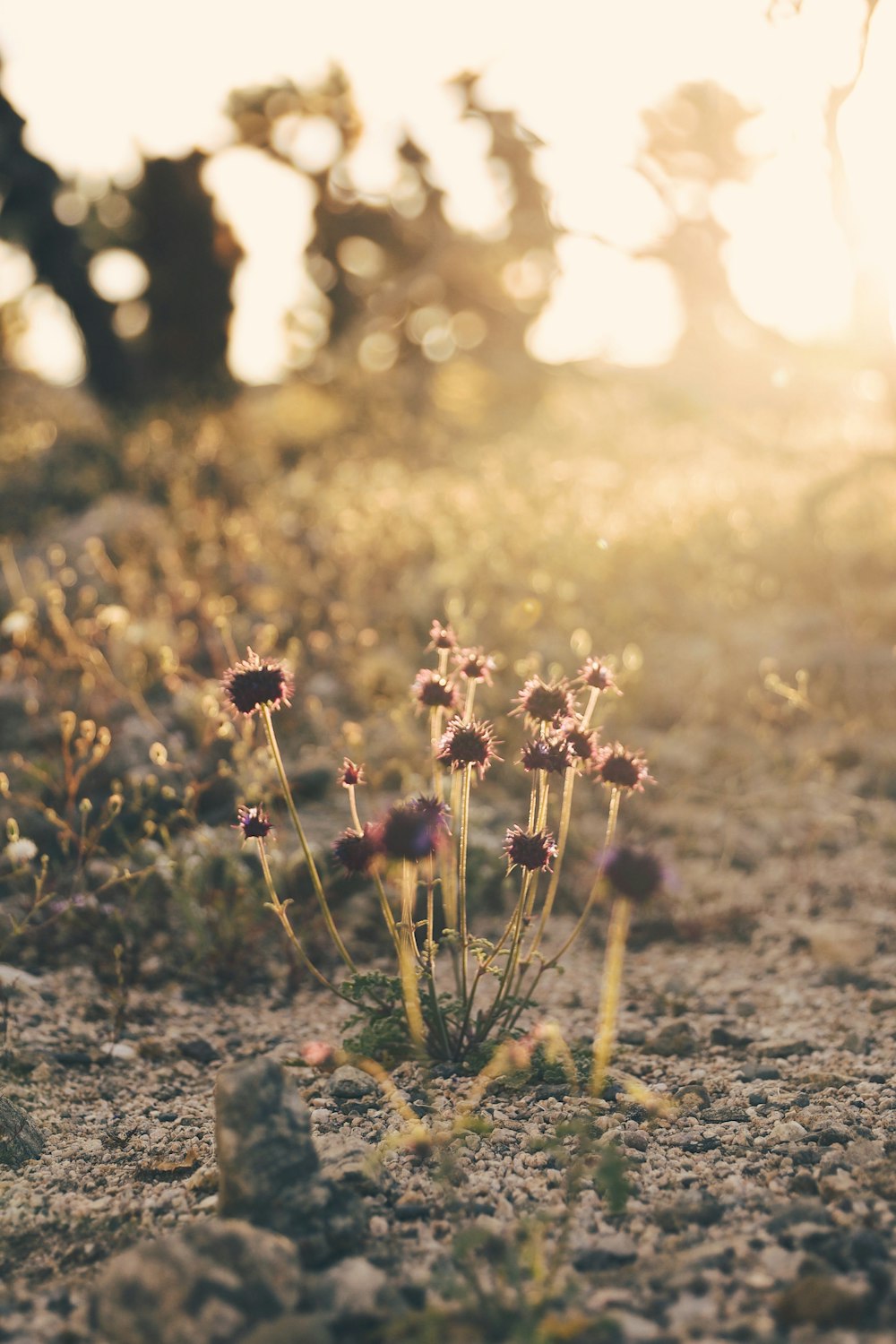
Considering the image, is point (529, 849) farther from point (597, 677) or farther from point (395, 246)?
point (395, 246)

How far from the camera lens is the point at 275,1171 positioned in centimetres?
206

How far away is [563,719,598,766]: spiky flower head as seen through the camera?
2.59 m

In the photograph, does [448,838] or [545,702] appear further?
[448,838]

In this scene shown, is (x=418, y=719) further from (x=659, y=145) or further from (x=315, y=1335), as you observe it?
(x=659, y=145)

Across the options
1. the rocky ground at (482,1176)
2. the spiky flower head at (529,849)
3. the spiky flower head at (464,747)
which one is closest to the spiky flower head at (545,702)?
the spiky flower head at (464,747)

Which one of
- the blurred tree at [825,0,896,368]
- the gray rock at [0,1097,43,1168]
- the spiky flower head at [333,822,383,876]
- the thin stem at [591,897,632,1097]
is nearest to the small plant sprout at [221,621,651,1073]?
the spiky flower head at [333,822,383,876]

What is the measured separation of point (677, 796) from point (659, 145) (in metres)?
6.98

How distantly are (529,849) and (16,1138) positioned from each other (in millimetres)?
1463

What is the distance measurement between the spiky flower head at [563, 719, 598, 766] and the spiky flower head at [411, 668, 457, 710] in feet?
1.00

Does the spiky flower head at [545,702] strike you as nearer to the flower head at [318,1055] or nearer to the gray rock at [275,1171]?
the gray rock at [275,1171]

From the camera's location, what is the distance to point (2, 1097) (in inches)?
105

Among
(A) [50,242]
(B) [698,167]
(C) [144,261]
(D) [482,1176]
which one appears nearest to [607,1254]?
(D) [482,1176]

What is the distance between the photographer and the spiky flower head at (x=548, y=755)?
8.45 ft

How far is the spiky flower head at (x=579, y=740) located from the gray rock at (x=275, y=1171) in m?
1.03
